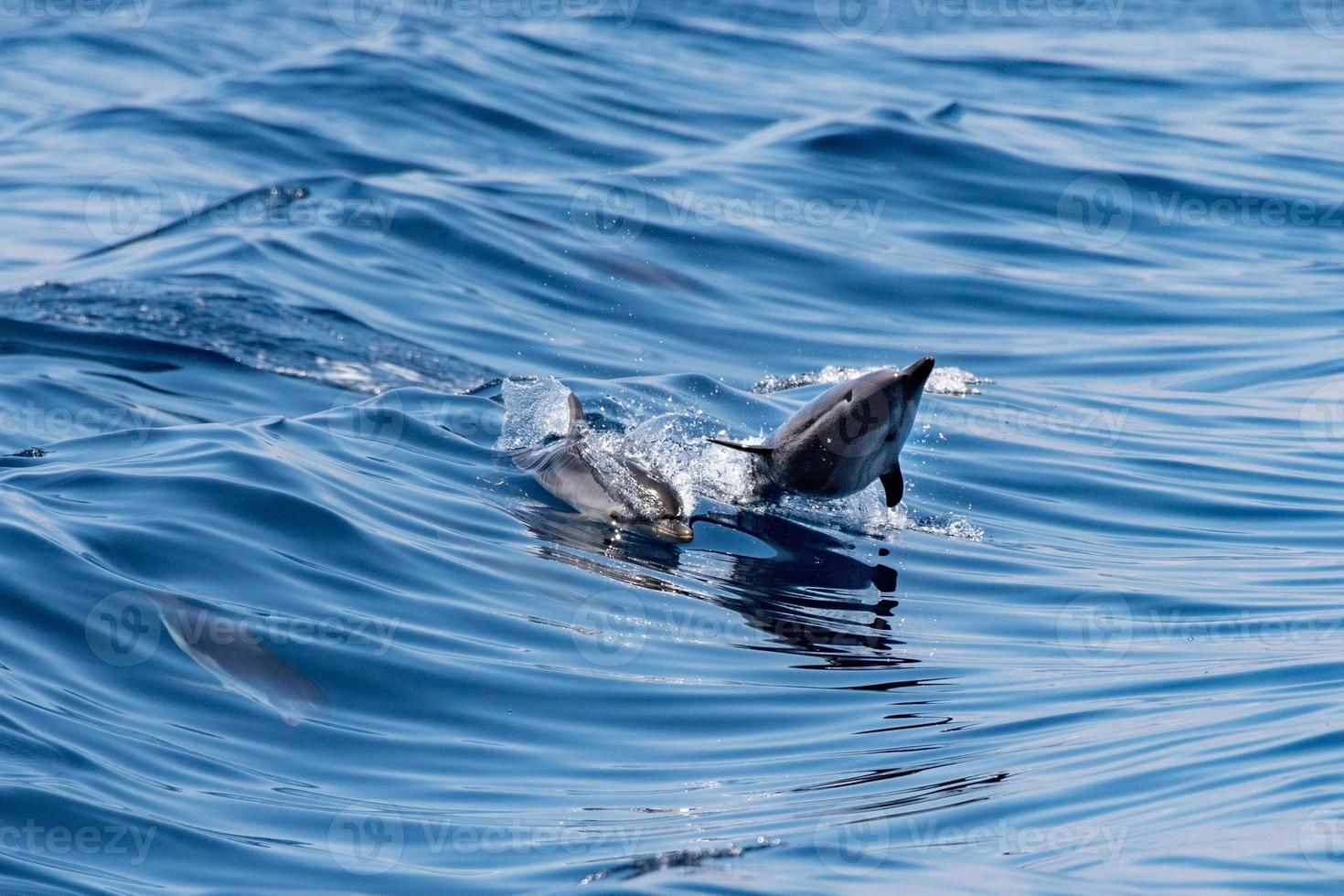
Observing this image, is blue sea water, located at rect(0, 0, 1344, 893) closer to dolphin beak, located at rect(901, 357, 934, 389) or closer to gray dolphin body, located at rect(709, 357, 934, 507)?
gray dolphin body, located at rect(709, 357, 934, 507)

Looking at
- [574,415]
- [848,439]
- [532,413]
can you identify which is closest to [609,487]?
[574,415]

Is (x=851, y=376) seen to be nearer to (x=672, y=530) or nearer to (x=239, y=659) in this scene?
(x=672, y=530)

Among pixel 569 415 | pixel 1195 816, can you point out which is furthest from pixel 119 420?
pixel 1195 816

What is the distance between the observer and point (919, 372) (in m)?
7.74

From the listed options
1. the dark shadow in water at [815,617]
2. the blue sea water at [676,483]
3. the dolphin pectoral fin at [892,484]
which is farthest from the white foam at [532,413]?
the dolphin pectoral fin at [892,484]

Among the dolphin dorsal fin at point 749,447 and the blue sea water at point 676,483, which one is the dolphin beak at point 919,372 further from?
the blue sea water at point 676,483

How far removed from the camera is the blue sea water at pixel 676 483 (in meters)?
5.24

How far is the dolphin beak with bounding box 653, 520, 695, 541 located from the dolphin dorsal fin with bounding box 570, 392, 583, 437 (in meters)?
1.16

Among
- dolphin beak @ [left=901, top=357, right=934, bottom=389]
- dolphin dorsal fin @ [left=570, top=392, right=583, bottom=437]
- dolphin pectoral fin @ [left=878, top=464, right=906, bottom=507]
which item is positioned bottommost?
dolphin dorsal fin @ [left=570, top=392, right=583, bottom=437]

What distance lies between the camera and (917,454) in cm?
1086

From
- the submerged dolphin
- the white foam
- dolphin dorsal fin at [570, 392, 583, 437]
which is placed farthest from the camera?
the white foam

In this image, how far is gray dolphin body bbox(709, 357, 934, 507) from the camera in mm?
7883

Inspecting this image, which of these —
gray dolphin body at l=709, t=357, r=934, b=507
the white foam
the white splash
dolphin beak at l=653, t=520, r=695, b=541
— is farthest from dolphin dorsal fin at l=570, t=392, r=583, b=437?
the white splash

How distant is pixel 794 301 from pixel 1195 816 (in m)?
10.6
